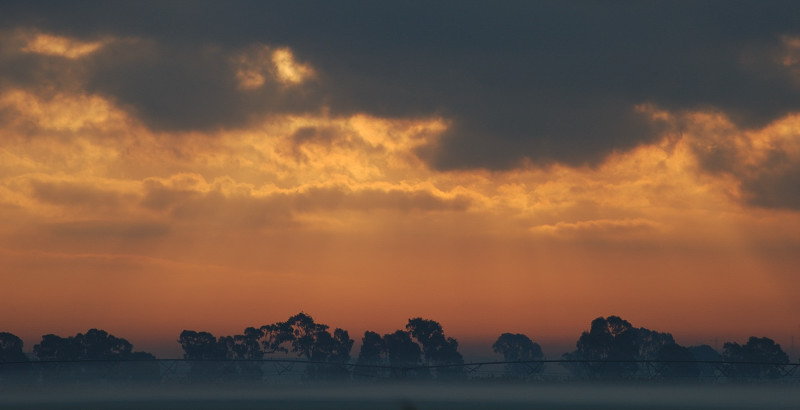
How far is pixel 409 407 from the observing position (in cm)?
917
